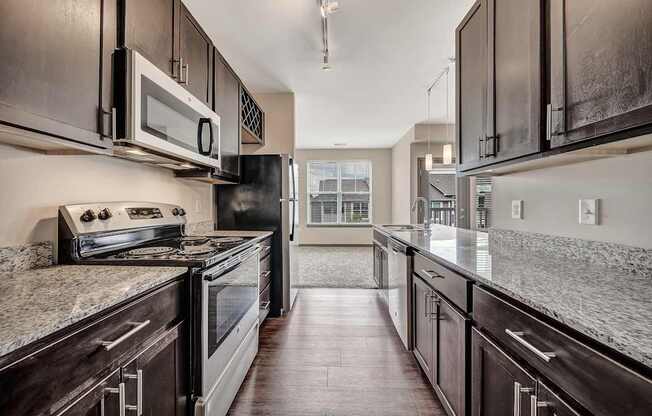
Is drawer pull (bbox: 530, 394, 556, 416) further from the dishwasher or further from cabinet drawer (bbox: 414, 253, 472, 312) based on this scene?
the dishwasher

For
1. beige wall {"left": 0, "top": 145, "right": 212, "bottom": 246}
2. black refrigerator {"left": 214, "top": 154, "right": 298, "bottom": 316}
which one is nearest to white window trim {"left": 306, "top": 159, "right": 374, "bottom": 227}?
black refrigerator {"left": 214, "top": 154, "right": 298, "bottom": 316}

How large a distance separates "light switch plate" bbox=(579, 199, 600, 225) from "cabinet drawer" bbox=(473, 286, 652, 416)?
0.72m

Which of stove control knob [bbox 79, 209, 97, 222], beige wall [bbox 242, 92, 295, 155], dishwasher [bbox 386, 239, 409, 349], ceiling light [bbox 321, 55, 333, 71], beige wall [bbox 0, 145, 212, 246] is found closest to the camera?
beige wall [bbox 0, 145, 212, 246]

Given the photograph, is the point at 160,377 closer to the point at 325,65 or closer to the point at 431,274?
the point at 431,274

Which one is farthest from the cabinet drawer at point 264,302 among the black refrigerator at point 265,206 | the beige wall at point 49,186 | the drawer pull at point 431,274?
the drawer pull at point 431,274

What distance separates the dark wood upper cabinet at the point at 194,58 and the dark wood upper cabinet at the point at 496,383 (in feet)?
6.58

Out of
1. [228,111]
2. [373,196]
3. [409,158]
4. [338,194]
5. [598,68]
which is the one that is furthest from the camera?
[338,194]

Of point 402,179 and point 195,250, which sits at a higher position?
point 402,179

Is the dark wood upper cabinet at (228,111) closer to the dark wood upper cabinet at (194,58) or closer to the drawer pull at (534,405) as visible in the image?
the dark wood upper cabinet at (194,58)

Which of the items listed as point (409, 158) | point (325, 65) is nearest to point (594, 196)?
point (325, 65)

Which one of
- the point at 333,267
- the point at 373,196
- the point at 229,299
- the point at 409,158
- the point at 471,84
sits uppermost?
the point at 409,158

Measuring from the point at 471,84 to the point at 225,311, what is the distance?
6.50 ft

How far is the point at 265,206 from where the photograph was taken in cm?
322

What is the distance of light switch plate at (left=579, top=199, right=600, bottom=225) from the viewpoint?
4.57 feet
